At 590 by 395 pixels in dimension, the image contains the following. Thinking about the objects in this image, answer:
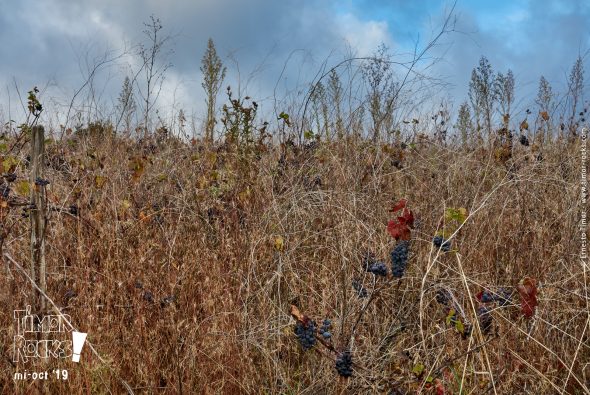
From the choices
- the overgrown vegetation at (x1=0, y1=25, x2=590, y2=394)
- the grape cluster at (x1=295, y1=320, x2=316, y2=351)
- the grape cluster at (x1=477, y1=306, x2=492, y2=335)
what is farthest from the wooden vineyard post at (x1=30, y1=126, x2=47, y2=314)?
the grape cluster at (x1=477, y1=306, x2=492, y2=335)

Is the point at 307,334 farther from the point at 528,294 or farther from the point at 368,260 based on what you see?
the point at 528,294

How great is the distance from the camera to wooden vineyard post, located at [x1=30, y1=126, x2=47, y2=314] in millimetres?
2311

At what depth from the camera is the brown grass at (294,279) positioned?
84.1 inches

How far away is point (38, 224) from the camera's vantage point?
234 centimetres

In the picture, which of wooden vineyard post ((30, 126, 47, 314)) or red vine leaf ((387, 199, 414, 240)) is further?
wooden vineyard post ((30, 126, 47, 314))

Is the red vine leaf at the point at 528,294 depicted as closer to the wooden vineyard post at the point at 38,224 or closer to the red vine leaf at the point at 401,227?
the red vine leaf at the point at 401,227

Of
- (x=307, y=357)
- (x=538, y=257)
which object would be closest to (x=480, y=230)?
(x=538, y=257)

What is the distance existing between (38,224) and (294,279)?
3.56 ft

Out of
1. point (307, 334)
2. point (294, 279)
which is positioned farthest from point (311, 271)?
point (307, 334)

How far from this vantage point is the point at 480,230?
2.83 meters

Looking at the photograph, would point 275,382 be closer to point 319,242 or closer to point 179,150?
point 319,242

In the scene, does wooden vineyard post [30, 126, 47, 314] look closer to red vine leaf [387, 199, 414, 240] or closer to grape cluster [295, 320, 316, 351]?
grape cluster [295, 320, 316, 351]

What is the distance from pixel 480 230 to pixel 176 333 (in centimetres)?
149

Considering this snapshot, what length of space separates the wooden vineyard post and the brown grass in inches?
6.3
